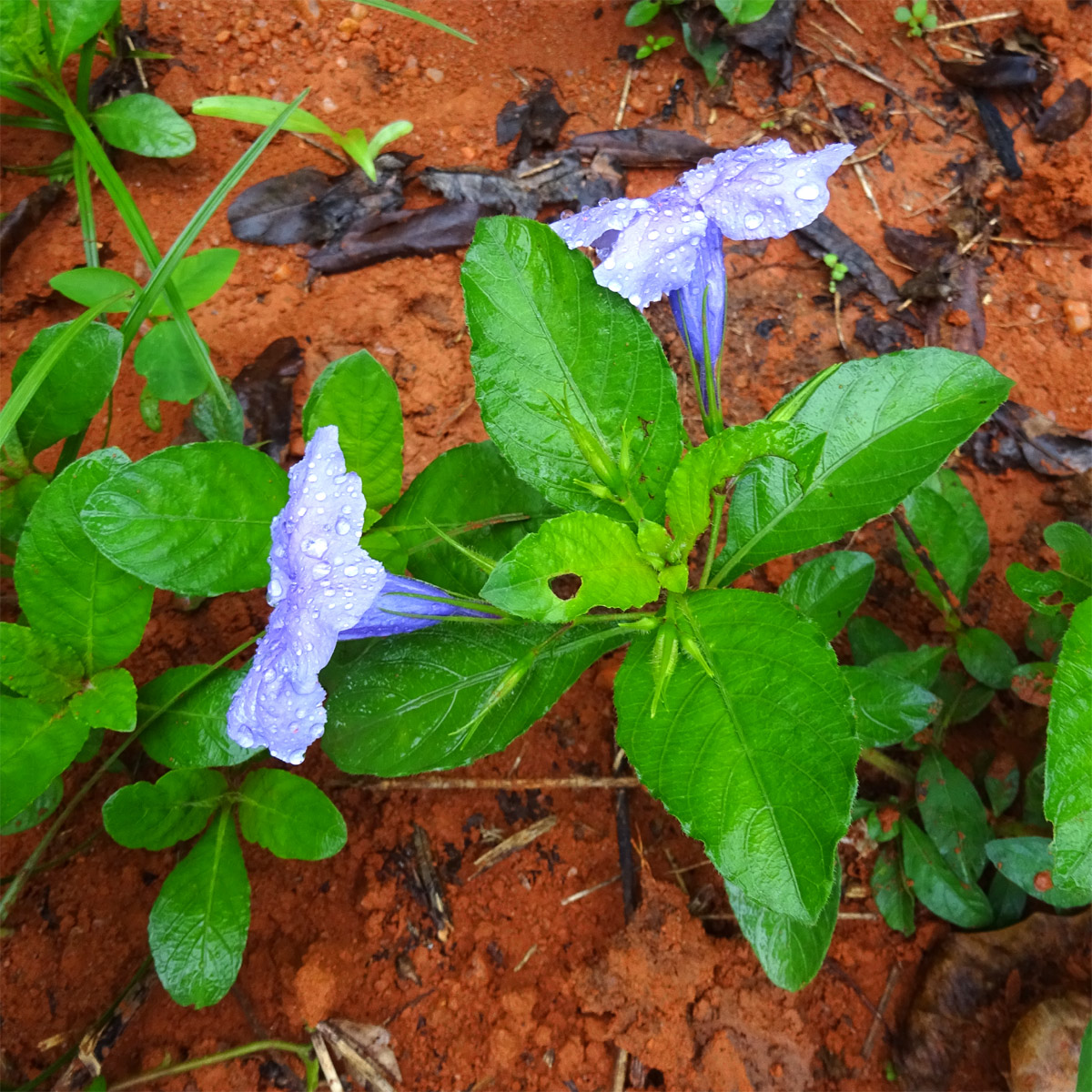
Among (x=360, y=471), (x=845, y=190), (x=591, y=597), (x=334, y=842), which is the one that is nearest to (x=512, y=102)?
(x=845, y=190)

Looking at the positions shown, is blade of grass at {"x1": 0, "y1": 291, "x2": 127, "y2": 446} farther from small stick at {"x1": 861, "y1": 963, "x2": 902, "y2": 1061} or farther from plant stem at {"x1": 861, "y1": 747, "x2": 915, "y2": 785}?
small stick at {"x1": 861, "y1": 963, "x2": 902, "y2": 1061}

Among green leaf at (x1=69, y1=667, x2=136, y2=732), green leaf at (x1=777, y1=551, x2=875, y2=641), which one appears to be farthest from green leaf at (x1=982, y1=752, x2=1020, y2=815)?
green leaf at (x1=69, y1=667, x2=136, y2=732)

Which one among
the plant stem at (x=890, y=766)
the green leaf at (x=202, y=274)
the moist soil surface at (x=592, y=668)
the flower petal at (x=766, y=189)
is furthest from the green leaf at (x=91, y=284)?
the plant stem at (x=890, y=766)

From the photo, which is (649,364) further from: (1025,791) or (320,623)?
(1025,791)

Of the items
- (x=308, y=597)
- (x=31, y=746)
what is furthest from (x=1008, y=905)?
(x=31, y=746)

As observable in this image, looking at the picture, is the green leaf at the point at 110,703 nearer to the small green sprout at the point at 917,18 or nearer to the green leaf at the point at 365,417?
the green leaf at the point at 365,417

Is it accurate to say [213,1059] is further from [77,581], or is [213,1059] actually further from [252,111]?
[252,111]
